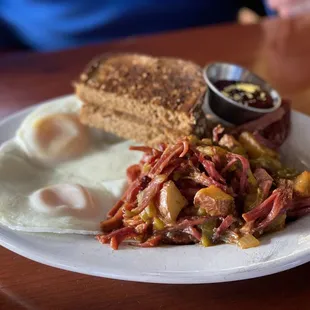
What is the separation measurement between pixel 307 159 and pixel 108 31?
1.77m

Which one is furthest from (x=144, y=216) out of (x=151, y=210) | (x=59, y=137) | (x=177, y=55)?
(x=177, y=55)

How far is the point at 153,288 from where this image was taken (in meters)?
1.25

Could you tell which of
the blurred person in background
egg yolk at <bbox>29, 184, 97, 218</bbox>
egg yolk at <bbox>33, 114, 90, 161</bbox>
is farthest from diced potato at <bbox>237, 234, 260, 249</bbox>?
the blurred person in background

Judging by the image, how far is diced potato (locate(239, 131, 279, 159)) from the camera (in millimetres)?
1537

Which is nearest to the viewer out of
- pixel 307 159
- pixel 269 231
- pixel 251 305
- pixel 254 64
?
pixel 251 305

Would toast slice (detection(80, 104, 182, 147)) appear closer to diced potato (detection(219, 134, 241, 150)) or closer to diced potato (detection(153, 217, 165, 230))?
diced potato (detection(219, 134, 241, 150))

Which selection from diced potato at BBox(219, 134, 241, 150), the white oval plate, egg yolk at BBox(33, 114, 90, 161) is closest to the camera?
the white oval plate

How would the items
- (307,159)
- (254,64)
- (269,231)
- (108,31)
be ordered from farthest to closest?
1. (108,31)
2. (254,64)
3. (307,159)
4. (269,231)

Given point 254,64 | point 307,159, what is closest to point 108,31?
point 254,64

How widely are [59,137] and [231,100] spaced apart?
24.5 inches

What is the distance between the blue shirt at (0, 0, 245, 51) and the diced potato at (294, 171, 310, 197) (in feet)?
6.22

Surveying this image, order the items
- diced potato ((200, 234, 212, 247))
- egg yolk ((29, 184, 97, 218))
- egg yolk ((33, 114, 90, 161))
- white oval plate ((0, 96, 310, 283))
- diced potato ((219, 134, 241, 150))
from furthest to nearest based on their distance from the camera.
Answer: egg yolk ((33, 114, 90, 161)) → diced potato ((219, 134, 241, 150)) → egg yolk ((29, 184, 97, 218)) → diced potato ((200, 234, 212, 247)) → white oval plate ((0, 96, 310, 283))

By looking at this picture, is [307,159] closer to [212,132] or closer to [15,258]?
[212,132]

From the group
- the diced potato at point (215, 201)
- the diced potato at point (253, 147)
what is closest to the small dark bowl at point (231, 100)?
the diced potato at point (253, 147)
